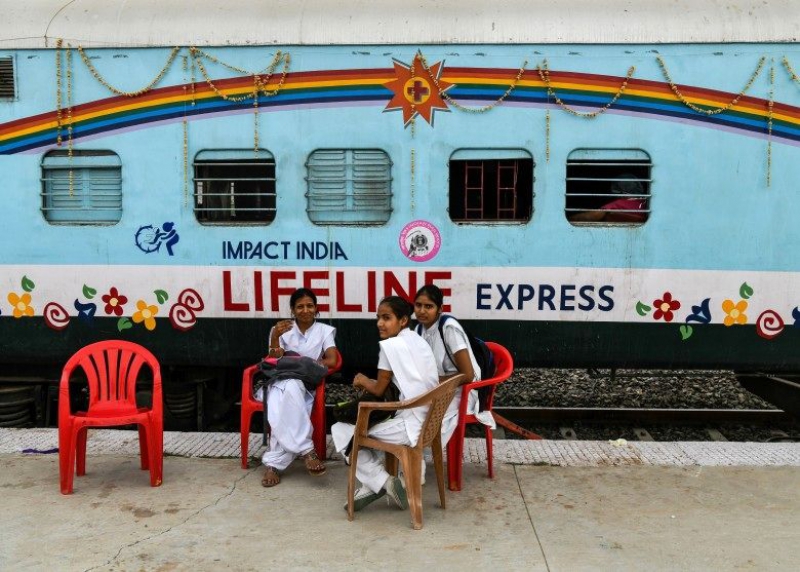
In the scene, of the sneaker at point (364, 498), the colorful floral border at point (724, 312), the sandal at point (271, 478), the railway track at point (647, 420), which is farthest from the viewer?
the railway track at point (647, 420)

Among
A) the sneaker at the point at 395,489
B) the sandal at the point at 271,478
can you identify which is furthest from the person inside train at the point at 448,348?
the sandal at the point at 271,478

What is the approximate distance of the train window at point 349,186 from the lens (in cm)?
543

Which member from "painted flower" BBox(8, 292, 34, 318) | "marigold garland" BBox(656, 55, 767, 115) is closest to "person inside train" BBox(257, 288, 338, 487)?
"painted flower" BBox(8, 292, 34, 318)

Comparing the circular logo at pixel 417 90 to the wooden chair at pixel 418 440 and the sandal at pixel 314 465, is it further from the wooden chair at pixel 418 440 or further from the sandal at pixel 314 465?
the sandal at pixel 314 465

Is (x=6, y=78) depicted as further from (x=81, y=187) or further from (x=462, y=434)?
(x=462, y=434)

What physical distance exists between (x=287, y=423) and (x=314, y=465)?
0.32 metres

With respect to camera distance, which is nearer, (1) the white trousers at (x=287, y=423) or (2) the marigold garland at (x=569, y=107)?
(1) the white trousers at (x=287, y=423)

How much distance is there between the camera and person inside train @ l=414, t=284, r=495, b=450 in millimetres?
4387

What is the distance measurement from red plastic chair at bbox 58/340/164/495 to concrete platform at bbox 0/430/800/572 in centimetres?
18

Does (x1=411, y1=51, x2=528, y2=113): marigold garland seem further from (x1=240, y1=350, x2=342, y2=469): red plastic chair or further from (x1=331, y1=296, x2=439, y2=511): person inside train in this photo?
(x1=240, y1=350, x2=342, y2=469): red plastic chair

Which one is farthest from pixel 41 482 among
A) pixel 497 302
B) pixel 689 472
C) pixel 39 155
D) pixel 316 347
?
pixel 689 472

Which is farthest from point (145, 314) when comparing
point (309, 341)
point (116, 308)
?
point (309, 341)

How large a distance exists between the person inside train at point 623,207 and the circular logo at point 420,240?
970 millimetres

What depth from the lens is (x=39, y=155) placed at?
5562mm
